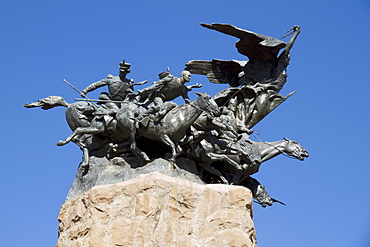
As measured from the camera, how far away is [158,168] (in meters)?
18.0

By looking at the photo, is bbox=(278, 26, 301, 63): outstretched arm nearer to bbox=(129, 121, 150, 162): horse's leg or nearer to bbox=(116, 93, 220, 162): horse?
bbox=(116, 93, 220, 162): horse

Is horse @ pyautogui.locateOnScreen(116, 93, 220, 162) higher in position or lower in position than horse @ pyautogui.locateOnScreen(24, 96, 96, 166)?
lower

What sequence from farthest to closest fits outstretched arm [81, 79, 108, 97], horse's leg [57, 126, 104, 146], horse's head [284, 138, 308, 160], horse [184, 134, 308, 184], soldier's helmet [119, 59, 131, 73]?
horse's head [284, 138, 308, 160], soldier's helmet [119, 59, 131, 73], outstretched arm [81, 79, 108, 97], horse [184, 134, 308, 184], horse's leg [57, 126, 104, 146]

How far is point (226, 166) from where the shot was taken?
19.4 m

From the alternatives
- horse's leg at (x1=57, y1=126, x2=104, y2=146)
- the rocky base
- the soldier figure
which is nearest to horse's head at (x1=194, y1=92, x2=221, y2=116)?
the rocky base

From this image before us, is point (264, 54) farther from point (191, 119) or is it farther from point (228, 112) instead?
point (191, 119)

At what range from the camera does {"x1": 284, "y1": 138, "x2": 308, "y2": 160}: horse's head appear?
826 inches

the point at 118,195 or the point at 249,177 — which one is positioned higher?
the point at 249,177

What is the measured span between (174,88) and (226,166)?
2.23 meters

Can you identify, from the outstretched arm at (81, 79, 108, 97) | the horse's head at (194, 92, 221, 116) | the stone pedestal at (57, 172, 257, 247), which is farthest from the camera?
the outstretched arm at (81, 79, 108, 97)

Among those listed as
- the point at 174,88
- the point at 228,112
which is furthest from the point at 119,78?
the point at 228,112

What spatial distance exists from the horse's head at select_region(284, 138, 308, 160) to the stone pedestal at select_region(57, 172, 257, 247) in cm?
321

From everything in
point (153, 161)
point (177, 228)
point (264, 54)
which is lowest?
point (177, 228)

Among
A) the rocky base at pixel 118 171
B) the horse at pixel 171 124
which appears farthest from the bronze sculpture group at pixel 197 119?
the rocky base at pixel 118 171
